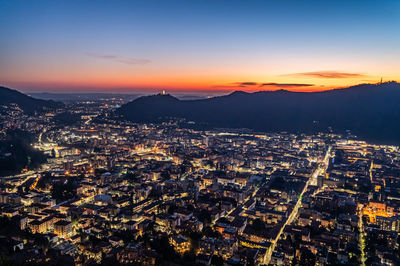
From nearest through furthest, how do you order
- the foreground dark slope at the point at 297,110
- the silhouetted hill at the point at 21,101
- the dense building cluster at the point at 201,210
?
the dense building cluster at the point at 201,210
the foreground dark slope at the point at 297,110
the silhouetted hill at the point at 21,101

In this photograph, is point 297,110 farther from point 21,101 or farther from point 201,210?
point 21,101

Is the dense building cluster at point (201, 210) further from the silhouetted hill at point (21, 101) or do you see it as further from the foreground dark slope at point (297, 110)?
the silhouetted hill at point (21, 101)

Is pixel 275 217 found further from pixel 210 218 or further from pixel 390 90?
pixel 390 90

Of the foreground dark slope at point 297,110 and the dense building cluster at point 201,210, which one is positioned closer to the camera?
the dense building cluster at point 201,210

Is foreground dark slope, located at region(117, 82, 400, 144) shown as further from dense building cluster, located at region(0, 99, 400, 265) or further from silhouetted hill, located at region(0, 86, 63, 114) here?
dense building cluster, located at region(0, 99, 400, 265)

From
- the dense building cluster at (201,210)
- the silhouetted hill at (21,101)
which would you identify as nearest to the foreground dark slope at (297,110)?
the silhouetted hill at (21,101)

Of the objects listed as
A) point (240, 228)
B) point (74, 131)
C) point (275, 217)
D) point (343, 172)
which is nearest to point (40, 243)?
point (240, 228)
